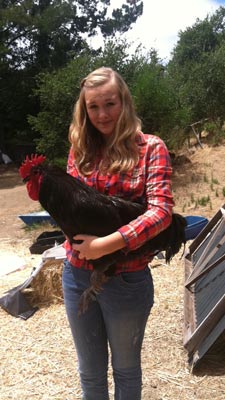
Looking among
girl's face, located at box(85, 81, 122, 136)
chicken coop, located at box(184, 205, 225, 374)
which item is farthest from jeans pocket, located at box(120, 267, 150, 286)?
chicken coop, located at box(184, 205, 225, 374)

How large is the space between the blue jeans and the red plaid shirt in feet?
0.25

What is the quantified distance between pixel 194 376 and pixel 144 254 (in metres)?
1.64

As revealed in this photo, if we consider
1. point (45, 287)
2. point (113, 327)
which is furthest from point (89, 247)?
point (45, 287)

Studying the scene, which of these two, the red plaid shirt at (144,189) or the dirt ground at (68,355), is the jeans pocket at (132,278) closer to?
the red plaid shirt at (144,189)

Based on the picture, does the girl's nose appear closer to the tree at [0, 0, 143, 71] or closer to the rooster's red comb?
the rooster's red comb

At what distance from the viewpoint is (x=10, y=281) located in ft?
16.5

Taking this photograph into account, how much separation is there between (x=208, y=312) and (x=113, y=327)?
1543mm

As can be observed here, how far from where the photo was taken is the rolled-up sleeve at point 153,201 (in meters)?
1.60

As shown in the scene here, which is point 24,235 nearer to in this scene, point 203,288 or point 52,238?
point 52,238

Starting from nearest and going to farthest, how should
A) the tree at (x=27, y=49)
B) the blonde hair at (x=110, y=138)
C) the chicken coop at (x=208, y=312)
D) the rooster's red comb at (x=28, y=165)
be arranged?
the blonde hair at (x=110, y=138) < the rooster's red comb at (x=28, y=165) < the chicken coop at (x=208, y=312) < the tree at (x=27, y=49)

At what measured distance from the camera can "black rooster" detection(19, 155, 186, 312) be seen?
1.78 m

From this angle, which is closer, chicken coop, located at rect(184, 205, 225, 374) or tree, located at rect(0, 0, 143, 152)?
chicken coop, located at rect(184, 205, 225, 374)

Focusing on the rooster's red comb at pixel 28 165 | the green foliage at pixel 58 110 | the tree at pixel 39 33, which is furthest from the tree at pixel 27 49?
the rooster's red comb at pixel 28 165

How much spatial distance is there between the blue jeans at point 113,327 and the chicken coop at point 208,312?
3.84 feet
